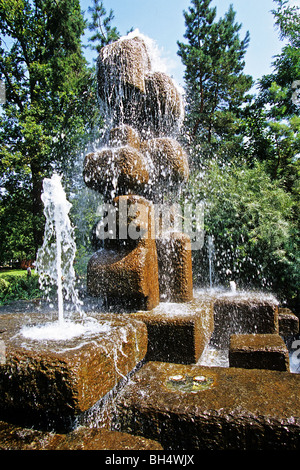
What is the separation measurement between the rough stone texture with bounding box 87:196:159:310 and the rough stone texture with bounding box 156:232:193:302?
31 centimetres

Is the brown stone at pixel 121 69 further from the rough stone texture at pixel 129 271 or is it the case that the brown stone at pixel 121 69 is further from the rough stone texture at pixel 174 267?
the rough stone texture at pixel 174 267

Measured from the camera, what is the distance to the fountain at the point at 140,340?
1.31 m

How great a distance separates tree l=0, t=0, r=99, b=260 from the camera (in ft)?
32.8

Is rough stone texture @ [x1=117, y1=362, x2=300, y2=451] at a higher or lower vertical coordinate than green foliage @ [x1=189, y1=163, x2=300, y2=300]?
lower

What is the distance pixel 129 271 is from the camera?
250cm

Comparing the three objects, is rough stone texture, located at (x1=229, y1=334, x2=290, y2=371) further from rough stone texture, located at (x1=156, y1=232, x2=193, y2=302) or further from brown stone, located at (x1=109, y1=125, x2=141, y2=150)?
brown stone, located at (x1=109, y1=125, x2=141, y2=150)

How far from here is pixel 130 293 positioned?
250 cm

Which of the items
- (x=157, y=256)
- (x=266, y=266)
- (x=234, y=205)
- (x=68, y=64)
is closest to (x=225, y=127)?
(x=68, y=64)

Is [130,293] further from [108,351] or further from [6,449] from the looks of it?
[6,449]

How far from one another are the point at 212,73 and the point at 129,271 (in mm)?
12259

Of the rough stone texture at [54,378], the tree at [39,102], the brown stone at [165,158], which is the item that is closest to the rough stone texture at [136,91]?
the brown stone at [165,158]

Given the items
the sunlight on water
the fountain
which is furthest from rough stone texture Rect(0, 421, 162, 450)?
the sunlight on water

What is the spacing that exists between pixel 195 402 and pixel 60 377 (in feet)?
2.10

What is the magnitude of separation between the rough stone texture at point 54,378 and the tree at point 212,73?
460 inches
